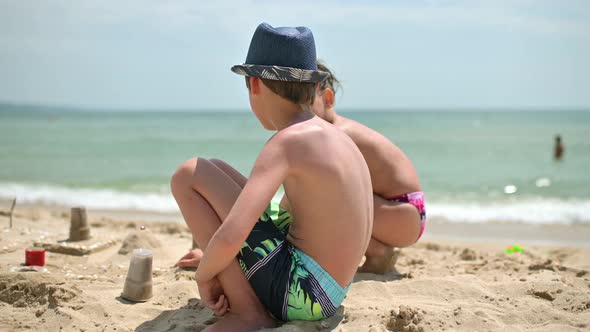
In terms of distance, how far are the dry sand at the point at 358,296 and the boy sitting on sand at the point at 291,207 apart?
0.21 meters

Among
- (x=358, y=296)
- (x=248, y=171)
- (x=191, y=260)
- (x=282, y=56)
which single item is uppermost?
(x=282, y=56)

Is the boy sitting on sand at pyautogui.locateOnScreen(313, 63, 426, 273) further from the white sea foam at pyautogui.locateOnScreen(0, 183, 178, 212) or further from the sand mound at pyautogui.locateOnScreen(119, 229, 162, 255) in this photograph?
the white sea foam at pyautogui.locateOnScreen(0, 183, 178, 212)

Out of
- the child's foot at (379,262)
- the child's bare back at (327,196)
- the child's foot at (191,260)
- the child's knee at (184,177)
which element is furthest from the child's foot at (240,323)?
the child's foot at (379,262)

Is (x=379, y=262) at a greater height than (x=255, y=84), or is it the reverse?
(x=255, y=84)

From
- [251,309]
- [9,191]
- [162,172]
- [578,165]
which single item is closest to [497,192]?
[578,165]

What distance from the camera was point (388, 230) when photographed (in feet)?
12.2

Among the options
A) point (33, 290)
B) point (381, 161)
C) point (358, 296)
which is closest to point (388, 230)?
point (381, 161)

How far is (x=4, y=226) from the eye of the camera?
4980mm

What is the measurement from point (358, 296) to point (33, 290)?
5.83 feet

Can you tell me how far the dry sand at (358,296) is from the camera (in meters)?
2.75

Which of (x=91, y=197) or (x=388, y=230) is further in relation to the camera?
(x=91, y=197)

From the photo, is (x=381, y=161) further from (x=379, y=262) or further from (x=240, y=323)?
(x=240, y=323)

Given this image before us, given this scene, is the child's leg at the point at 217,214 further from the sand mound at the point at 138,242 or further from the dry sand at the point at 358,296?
the sand mound at the point at 138,242

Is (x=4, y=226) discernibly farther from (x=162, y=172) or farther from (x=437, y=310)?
(x=162, y=172)
